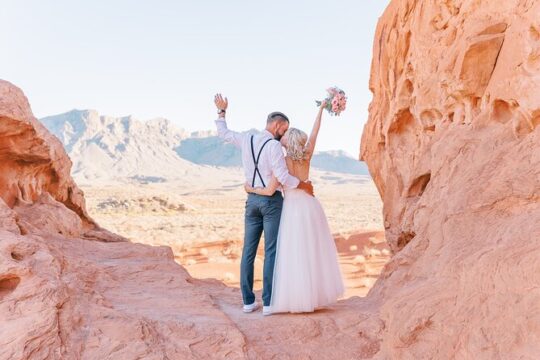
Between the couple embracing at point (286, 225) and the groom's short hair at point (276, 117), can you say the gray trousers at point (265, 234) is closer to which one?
the couple embracing at point (286, 225)

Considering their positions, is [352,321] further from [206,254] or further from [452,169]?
[206,254]

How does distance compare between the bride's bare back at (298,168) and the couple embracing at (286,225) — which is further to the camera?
the bride's bare back at (298,168)

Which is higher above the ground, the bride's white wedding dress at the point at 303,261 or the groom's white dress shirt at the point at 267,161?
the groom's white dress shirt at the point at 267,161

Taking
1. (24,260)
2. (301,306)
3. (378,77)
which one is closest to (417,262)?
(301,306)

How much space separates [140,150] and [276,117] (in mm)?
163788

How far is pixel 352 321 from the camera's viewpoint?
4.83 meters

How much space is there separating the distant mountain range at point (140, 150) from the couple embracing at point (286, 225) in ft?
417

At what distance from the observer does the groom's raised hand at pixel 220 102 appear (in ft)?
18.9

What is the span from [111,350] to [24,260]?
46.5 inches

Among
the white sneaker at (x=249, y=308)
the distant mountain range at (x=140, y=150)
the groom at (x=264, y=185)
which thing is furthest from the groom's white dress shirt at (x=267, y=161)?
the distant mountain range at (x=140, y=150)

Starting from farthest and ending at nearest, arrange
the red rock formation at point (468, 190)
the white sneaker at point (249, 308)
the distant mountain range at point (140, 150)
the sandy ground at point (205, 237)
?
the distant mountain range at point (140, 150) → the sandy ground at point (205, 237) → the white sneaker at point (249, 308) → the red rock formation at point (468, 190)

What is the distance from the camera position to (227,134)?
563 cm

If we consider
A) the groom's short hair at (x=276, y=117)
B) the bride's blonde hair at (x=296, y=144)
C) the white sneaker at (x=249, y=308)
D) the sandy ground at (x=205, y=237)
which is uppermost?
the groom's short hair at (x=276, y=117)

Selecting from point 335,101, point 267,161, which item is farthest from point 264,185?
point 335,101
